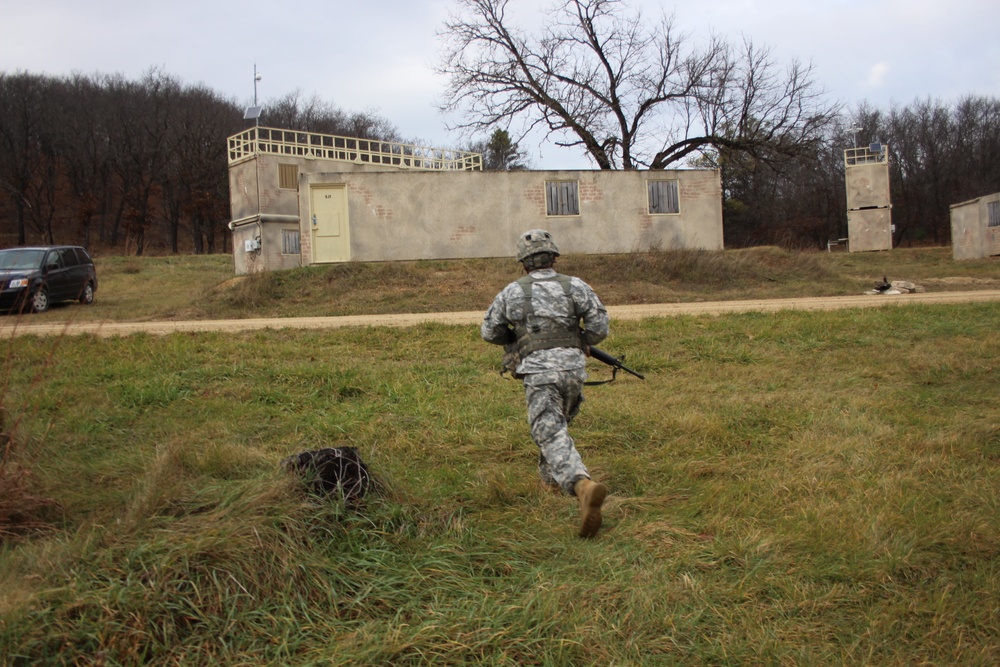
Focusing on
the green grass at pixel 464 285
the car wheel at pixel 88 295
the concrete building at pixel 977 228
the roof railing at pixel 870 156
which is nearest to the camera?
the green grass at pixel 464 285

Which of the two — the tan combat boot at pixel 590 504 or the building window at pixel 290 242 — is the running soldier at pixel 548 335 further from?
the building window at pixel 290 242

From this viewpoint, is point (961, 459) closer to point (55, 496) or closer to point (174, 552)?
point (174, 552)

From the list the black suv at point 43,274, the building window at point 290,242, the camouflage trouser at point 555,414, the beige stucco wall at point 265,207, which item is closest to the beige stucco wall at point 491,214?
the black suv at point 43,274

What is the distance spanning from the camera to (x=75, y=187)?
183 feet

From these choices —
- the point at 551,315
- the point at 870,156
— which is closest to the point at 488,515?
the point at 551,315

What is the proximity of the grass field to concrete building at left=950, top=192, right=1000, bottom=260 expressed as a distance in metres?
22.2

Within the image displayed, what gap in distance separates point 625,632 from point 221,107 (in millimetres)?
64000

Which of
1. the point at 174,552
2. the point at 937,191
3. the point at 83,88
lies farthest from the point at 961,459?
the point at 83,88

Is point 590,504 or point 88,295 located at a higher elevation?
point 88,295

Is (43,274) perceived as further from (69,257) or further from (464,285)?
(464,285)

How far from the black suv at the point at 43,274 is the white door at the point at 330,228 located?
18.5 ft

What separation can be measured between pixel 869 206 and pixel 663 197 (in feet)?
61.7

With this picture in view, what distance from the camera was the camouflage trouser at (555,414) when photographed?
5.04 m

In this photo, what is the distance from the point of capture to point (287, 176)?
29641 mm
